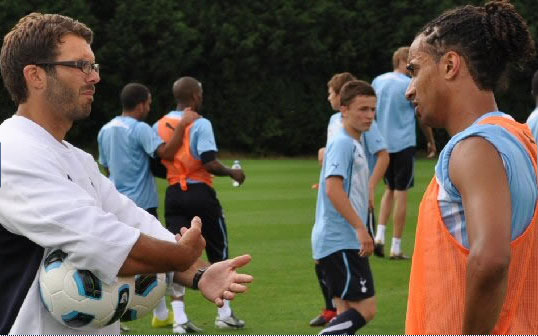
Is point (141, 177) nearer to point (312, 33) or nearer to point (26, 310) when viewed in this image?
point (26, 310)

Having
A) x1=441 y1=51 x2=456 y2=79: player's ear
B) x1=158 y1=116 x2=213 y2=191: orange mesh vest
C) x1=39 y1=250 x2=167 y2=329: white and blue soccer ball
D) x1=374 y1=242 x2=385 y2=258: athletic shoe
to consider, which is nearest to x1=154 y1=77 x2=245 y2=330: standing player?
x1=158 y1=116 x2=213 y2=191: orange mesh vest

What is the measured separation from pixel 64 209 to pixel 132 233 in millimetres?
247

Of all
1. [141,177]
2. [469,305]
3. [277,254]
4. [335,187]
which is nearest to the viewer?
[469,305]

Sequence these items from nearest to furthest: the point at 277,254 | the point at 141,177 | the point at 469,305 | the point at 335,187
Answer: the point at 469,305 → the point at 335,187 → the point at 141,177 → the point at 277,254

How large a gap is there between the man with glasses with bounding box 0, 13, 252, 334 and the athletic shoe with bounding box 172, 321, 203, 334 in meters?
4.82

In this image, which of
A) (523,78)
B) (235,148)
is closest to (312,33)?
(235,148)

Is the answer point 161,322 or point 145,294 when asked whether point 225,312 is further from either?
point 145,294

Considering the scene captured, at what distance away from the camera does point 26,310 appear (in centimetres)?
325

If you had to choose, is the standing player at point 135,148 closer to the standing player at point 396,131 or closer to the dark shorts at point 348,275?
the dark shorts at point 348,275

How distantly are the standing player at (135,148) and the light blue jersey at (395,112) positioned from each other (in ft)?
13.8

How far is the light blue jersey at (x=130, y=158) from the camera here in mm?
9461

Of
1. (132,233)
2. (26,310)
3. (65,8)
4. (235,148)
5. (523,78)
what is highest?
(132,233)

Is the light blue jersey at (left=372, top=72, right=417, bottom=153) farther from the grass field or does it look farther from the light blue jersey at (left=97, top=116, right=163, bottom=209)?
the light blue jersey at (left=97, top=116, right=163, bottom=209)

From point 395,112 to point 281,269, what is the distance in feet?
9.90
